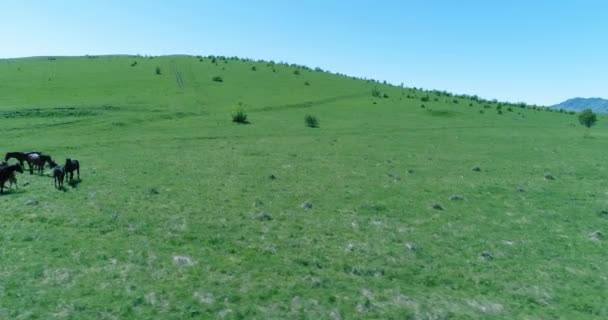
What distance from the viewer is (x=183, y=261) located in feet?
40.2

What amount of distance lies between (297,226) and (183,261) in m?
5.00

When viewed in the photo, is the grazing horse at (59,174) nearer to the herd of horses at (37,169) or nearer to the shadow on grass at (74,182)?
the herd of horses at (37,169)

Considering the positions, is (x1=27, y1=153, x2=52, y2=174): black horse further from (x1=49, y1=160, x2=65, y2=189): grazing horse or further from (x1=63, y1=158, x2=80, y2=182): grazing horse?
(x1=49, y1=160, x2=65, y2=189): grazing horse

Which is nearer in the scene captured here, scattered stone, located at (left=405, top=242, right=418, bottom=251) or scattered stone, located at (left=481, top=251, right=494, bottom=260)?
scattered stone, located at (left=481, top=251, right=494, bottom=260)

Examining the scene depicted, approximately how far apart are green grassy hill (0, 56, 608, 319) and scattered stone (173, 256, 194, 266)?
0.03m

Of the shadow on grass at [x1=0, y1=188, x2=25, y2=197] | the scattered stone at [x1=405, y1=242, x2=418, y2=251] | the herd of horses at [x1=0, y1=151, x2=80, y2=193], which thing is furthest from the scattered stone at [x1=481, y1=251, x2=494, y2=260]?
the shadow on grass at [x1=0, y1=188, x2=25, y2=197]

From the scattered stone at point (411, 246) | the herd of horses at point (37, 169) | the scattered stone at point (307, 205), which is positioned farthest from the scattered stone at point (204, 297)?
the herd of horses at point (37, 169)

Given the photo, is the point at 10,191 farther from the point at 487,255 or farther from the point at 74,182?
the point at 487,255

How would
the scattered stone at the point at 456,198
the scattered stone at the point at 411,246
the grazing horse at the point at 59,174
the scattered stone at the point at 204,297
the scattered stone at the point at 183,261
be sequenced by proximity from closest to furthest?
1. the scattered stone at the point at 204,297
2. the scattered stone at the point at 183,261
3. the scattered stone at the point at 411,246
4. the grazing horse at the point at 59,174
5. the scattered stone at the point at 456,198

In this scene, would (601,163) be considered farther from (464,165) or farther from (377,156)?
(377,156)

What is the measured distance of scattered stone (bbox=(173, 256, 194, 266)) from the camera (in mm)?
12125

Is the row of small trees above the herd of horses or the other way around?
above

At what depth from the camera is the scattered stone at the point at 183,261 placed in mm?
12125

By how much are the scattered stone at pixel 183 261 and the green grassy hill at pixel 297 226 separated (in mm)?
28
